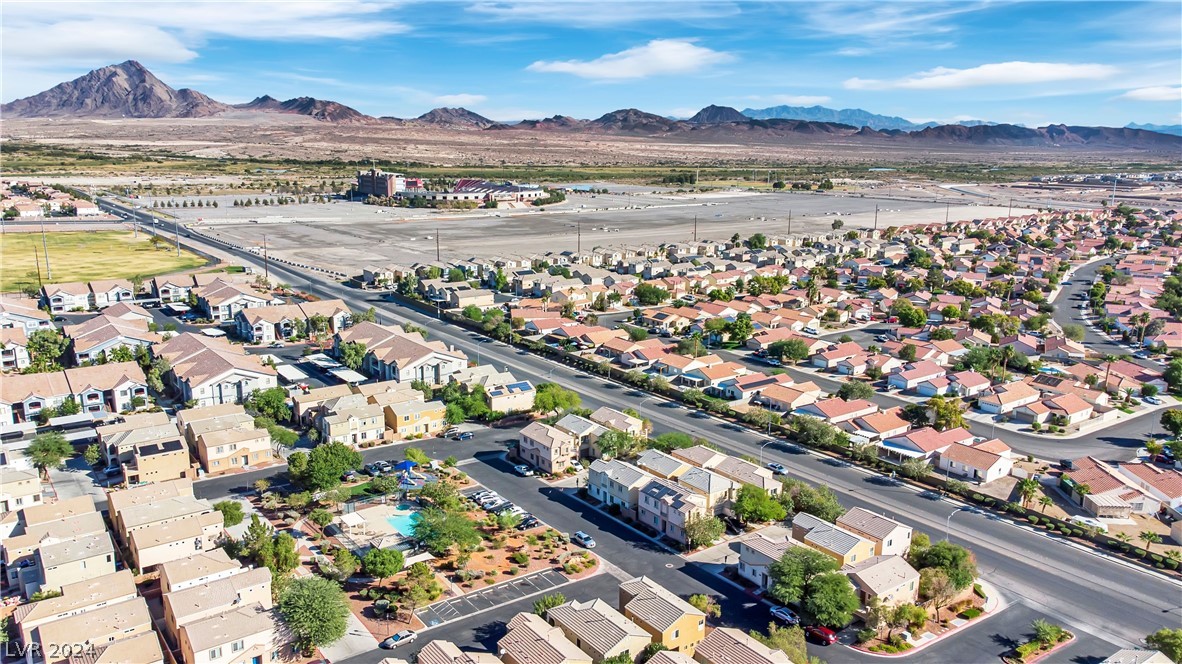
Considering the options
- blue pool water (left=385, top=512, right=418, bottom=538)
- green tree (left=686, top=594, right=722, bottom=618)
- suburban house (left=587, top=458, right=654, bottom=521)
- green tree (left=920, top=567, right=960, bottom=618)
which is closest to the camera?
green tree (left=686, top=594, right=722, bottom=618)

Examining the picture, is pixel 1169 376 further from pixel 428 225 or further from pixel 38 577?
pixel 428 225

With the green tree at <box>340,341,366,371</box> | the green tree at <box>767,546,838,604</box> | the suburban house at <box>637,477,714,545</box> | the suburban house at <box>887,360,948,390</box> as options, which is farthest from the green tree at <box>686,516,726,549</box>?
the green tree at <box>340,341,366,371</box>

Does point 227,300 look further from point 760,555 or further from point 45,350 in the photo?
point 760,555

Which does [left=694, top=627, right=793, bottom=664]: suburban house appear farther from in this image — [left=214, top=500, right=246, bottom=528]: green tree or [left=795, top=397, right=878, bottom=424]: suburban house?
[left=795, top=397, right=878, bottom=424]: suburban house

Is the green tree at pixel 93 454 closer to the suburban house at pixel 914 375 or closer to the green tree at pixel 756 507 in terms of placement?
the green tree at pixel 756 507

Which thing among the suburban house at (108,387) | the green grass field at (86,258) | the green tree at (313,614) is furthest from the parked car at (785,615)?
the green grass field at (86,258)

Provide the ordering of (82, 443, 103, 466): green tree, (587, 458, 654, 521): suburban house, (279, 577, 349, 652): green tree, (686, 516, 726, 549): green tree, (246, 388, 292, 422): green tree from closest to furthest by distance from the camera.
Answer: (279, 577, 349, 652): green tree → (686, 516, 726, 549): green tree → (587, 458, 654, 521): suburban house → (82, 443, 103, 466): green tree → (246, 388, 292, 422): green tree
